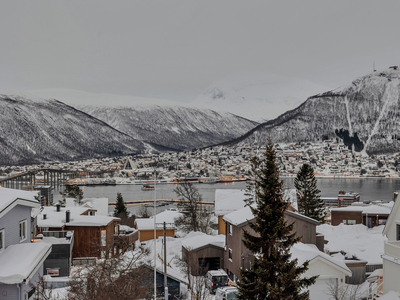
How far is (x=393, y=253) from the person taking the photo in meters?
14.7

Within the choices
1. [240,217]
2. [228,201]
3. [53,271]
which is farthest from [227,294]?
[228,201]

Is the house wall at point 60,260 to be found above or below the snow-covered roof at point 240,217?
Answer: below

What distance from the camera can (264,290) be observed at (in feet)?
37.0

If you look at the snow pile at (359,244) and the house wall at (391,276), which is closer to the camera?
the house wall at (391,276)

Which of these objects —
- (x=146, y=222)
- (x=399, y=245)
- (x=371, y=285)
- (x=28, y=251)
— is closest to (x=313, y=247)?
(x=371, y=285)

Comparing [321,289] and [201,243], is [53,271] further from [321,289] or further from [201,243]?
[321,289]

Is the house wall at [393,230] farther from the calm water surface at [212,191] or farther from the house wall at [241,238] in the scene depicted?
the calm water surface at [212,191]

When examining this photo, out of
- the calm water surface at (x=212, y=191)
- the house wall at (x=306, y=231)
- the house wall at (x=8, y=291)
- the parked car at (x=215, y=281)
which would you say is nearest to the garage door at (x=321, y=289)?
the house wall at (x=306, y=231)

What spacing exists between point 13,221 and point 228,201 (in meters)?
22.0

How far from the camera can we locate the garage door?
1753 centimetres

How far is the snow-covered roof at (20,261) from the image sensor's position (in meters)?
10.6

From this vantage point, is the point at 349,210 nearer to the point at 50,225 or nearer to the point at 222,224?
the point at 222,224

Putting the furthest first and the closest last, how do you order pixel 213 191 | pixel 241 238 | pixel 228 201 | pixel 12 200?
pixel 213 191, pixel 228 201, pixel 241 238, pixel 12 200

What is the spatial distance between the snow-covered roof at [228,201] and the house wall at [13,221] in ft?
65.0
